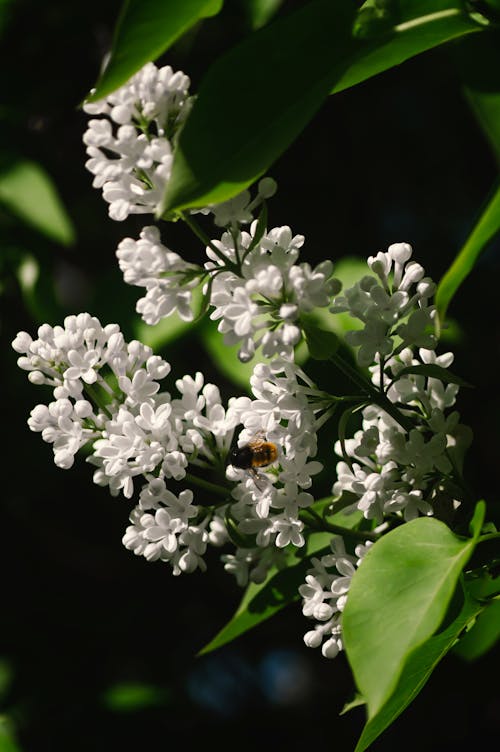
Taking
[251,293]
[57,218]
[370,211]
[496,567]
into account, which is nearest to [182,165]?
[251,293]

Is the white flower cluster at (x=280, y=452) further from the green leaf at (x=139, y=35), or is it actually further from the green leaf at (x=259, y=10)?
the green leaf at (x=259, y=10)

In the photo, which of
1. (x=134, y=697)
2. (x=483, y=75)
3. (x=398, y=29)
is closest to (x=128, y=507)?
(x=134, y=697)

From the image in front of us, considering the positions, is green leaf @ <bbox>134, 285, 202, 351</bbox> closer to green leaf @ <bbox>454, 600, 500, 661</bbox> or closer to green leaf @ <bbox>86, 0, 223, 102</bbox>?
green leaf @ <bbox>454, 600, 500, 661</bbox>

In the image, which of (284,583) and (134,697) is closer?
(284,583)

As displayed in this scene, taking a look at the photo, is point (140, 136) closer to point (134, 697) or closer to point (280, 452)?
point (280, 452)

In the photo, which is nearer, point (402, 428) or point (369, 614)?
point (369, 614)

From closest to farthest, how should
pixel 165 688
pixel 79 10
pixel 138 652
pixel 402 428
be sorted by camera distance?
pixel 402 428, pixel 79 10, pixel 165 688, pixel 138 652

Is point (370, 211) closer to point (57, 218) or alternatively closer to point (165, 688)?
point (57, 218)
